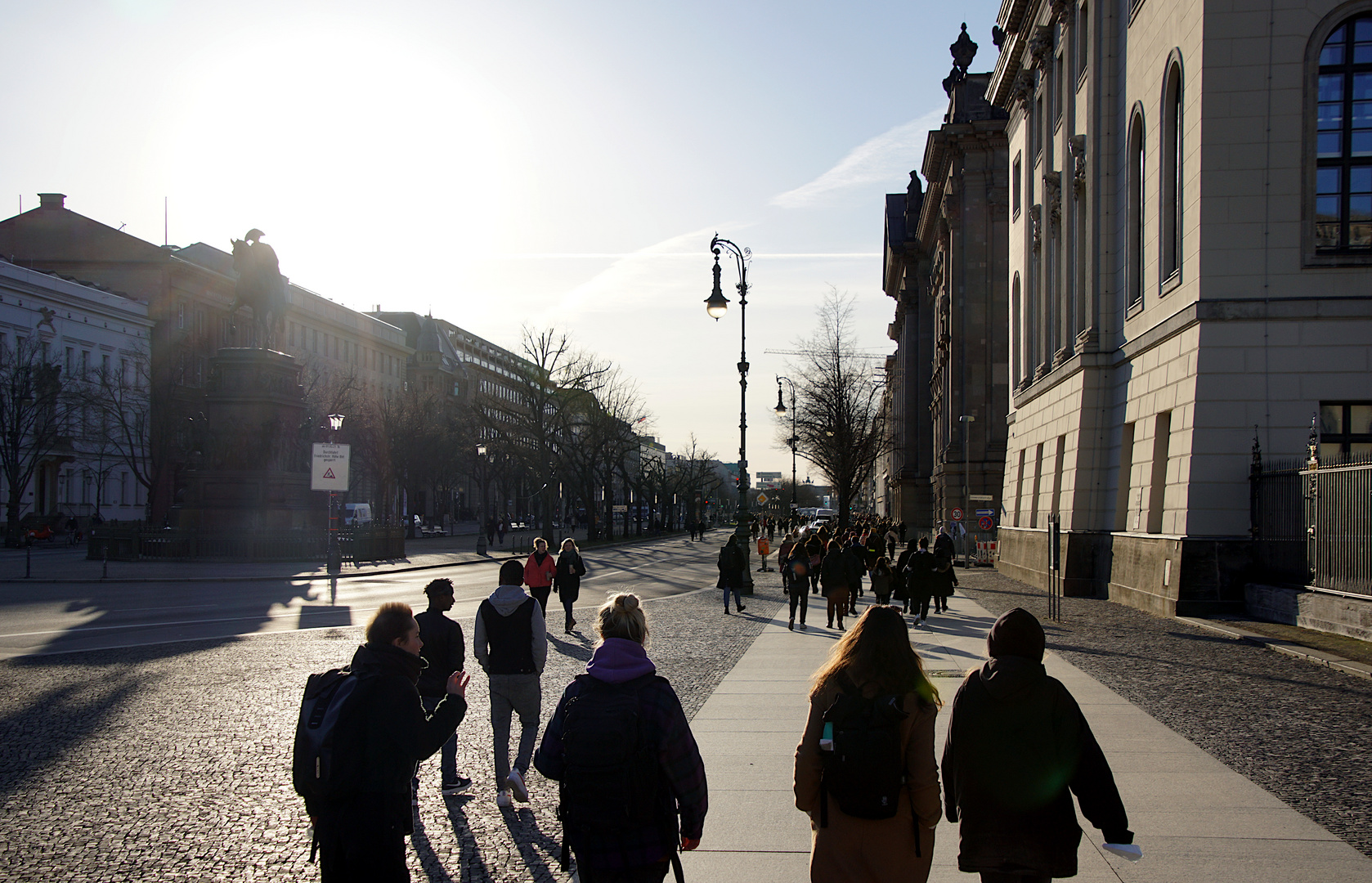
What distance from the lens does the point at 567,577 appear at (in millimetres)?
18828

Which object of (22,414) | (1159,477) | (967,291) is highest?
(967,291)

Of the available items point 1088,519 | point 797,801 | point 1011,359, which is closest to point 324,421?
point 1011,359

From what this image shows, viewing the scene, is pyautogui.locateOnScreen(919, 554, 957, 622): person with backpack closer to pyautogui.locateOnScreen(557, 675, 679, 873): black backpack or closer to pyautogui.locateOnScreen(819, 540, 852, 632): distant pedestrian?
pyautogui.locateOnScreen(819, 540, 852, 632): distant pedestrian

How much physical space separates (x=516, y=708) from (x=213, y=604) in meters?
17.8

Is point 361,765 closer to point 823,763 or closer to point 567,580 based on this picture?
point 823,763

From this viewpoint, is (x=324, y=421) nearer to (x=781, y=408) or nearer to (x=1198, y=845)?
(x=781, y=408)

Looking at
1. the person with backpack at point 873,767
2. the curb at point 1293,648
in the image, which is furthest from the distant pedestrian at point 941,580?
the person with backpack at point 873,767

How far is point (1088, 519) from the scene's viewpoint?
1083 inches

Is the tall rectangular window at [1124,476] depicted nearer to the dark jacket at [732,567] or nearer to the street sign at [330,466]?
the dark jacket at [732,567]

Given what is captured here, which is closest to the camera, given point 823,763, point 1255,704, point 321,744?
point 823,763

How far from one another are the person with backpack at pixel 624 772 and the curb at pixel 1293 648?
1065cm

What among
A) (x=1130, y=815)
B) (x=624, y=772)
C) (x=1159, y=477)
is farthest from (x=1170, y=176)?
(x=624, y=772)

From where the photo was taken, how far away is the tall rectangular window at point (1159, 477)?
874 inches

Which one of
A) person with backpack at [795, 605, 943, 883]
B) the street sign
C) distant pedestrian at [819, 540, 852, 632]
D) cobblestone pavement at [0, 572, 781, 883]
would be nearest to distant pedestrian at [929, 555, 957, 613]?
distant pedestrian at [819, 540, 852, 632]
